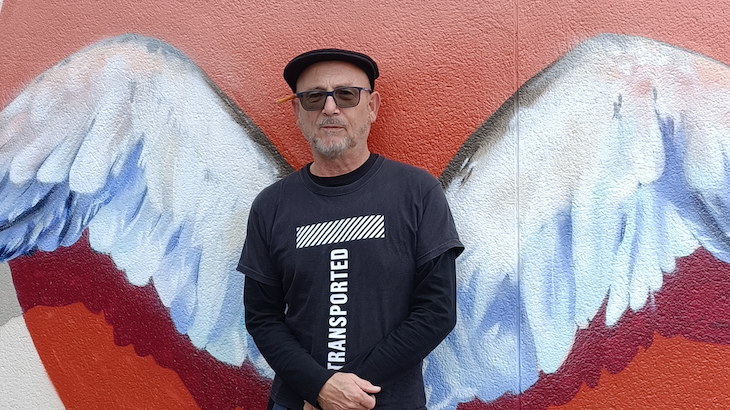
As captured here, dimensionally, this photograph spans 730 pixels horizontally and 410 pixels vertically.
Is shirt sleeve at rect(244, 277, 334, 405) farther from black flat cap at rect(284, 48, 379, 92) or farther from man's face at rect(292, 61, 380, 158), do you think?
black flat cap at rect(284, 48, 379, 92)

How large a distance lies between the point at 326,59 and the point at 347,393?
1.12 m

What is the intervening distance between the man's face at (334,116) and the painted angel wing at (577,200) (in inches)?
19.9

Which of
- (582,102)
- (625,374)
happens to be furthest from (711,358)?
(582,102)

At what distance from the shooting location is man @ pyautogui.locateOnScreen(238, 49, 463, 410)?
71.3 inches

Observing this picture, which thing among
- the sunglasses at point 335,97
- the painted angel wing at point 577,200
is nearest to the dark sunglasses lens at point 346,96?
the sunglasses at point 335,97

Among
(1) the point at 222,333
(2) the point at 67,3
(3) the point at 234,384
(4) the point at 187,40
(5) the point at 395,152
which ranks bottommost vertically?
(3) the point at 234,384

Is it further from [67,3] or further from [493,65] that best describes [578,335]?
[67,3]

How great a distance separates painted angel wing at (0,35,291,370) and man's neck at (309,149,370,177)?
437mm

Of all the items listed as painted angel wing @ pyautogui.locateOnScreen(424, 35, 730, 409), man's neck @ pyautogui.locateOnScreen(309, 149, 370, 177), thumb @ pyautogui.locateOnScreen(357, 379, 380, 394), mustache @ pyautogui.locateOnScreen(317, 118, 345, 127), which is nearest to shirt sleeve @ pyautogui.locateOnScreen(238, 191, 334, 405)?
thumb @ pyautogui.locateOnScreen(357, 379, 380, 394)

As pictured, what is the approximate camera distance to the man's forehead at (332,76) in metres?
2.00

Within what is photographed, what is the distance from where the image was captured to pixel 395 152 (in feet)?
7.77

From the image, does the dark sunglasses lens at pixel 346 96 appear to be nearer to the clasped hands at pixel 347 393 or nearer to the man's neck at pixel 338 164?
the man's neck at pixel 338 164

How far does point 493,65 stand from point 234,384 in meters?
1.72

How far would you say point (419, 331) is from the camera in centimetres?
179
